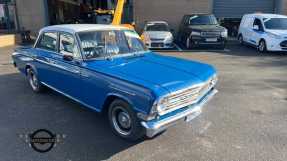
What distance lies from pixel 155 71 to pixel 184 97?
0.65 meters

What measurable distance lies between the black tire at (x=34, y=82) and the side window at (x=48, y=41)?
748 mm

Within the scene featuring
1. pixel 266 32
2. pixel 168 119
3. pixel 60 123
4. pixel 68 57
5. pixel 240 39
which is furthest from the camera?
pixel 240 39

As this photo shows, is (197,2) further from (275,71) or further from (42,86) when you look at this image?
(42,86)

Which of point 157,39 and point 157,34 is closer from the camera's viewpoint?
point 157,39

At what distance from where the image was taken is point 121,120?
12.9 feet

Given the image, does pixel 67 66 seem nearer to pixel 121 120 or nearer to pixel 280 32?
pixel 121 120

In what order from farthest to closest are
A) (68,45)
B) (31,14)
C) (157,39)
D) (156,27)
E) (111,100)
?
(31,14) → (156,27) → (157,39) → (68,45) → (111,100)

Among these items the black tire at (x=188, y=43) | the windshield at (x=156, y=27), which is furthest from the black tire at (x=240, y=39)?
the windshield at (x=156, y=27)

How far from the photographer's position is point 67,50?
15.8 ft

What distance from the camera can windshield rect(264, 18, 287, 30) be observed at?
458 inches

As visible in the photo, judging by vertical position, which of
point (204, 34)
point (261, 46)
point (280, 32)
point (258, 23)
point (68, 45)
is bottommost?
point (261, 46)

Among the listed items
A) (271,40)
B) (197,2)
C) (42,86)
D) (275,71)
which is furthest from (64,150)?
(197,2)
